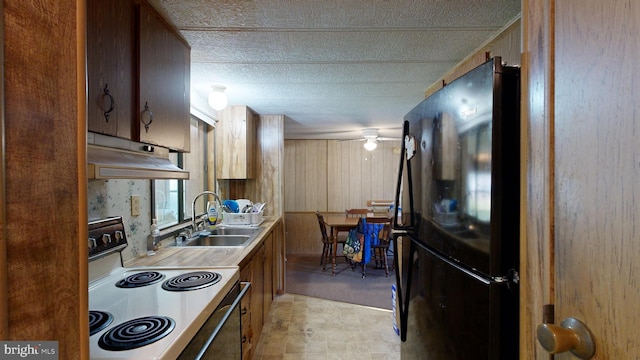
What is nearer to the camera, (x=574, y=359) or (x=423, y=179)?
(x=574, y=359)

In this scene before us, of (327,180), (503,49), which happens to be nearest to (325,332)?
(503,49)

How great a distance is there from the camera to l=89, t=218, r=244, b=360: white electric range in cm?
86

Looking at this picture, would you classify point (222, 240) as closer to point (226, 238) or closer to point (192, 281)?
point (226, 238)

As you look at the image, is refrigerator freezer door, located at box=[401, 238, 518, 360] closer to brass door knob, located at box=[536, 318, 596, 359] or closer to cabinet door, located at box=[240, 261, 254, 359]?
brass door knob, located at box=[536, 318, 596, 359]

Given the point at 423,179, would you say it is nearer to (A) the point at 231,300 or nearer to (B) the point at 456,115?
(B) the point at 456,115

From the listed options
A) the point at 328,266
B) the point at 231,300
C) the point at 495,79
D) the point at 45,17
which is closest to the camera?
the point at 45,17

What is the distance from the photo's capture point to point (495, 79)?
0.90 m

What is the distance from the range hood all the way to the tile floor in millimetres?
1782

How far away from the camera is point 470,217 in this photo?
100cm

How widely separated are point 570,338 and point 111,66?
153 centimetres

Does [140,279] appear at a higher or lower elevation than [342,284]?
higher

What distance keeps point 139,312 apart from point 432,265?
1.19m

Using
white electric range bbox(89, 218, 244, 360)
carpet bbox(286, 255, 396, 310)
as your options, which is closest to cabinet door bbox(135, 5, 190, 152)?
white electric range bbox(89, 218, 244, 360)

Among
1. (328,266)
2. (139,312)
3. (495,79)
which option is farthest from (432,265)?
(328,266)
